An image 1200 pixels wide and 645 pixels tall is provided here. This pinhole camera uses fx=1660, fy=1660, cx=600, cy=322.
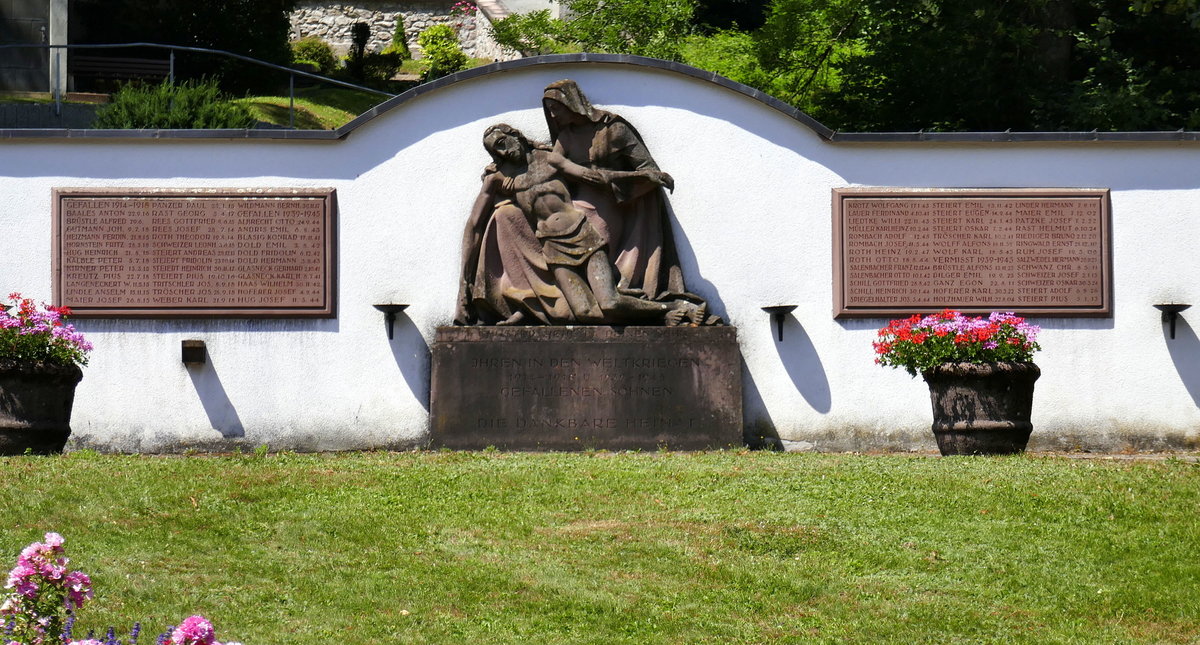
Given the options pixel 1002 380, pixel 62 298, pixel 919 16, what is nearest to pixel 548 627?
pixel 1002 380

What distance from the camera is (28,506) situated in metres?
10.1

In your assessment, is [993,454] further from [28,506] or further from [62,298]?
[62,298]

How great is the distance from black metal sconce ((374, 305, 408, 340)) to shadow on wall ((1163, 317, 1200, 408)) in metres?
6.99

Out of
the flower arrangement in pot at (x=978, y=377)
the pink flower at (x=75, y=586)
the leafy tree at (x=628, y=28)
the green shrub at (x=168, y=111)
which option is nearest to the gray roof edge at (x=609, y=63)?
the flower arrangement in pot at (x=978, y=377)

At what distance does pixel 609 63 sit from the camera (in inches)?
603

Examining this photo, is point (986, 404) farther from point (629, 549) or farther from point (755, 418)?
point (629, 549)

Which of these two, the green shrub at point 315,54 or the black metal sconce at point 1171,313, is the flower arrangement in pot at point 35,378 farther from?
the green shrub at point 315,54

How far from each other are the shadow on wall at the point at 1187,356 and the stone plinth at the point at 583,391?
4.07 meters

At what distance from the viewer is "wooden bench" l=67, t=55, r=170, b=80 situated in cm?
3203

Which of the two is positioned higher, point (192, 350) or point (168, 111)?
point (168, 111)

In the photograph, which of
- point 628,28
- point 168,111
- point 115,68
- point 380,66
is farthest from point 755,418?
point 380,66

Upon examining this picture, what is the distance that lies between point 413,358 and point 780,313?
336 centimetres

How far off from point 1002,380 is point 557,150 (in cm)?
455

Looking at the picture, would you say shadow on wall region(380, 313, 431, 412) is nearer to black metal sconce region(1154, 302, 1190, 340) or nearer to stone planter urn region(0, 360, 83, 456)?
stone planter urn region(0, 360, 83, 456)
